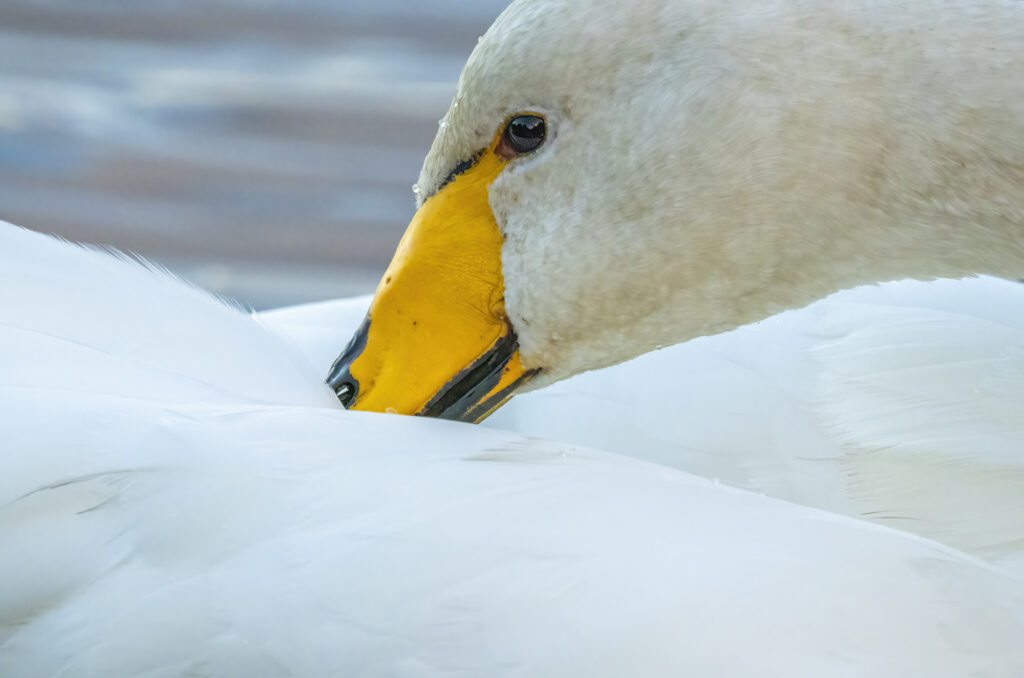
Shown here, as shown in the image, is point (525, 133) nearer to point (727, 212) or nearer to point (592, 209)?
point (592, 209)

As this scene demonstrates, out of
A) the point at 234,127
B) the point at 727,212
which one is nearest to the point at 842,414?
the point at 727,212

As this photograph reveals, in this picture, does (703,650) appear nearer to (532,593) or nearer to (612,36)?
(532,593)

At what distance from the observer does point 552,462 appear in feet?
3.26

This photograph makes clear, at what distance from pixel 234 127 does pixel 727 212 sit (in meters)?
2.11

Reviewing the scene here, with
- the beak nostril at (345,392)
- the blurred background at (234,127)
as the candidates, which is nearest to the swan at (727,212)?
the beak nostril at (345,392)

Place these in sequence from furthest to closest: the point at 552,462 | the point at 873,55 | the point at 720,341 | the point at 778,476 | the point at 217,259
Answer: the point at 217,259 < the point at 720,341 < the point at 778,476 < the point at 873,55 < the point at 552,462

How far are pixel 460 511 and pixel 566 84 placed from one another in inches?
17.1

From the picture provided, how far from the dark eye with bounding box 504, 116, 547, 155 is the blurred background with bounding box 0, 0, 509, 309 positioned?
152 cm

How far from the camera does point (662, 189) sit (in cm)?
118

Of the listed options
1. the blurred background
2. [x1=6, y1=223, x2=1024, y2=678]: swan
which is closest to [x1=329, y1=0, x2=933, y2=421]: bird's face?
[x1=6, y1=223, x2=1024, y2=678]: swan

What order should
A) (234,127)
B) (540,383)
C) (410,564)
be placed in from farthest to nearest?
(234,127) → (540,383) → (410,564)

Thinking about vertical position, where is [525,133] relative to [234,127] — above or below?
above

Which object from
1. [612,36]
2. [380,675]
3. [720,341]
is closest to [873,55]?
[612,36]

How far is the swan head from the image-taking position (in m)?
1.11
